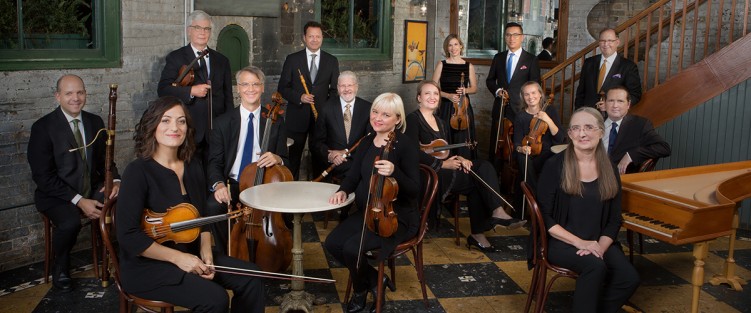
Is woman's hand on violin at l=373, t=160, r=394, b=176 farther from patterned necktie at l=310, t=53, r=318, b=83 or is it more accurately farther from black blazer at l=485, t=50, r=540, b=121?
black blazer at l=485, t=50, r=540, b=121

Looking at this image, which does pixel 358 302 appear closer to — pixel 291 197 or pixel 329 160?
pixel 291 197

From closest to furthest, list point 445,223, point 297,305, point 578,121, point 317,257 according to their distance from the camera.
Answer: point 578,121 < point 297,305 < point 317,257 < point 445,223

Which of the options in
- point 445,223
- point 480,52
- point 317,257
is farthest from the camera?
point 480,52

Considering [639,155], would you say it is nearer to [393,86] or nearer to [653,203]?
[653,203]

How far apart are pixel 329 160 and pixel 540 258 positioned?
6.22 feet

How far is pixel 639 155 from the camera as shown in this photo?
501cm

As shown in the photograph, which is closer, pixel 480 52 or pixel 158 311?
pixel 158 311

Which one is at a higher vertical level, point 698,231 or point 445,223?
point 698,231

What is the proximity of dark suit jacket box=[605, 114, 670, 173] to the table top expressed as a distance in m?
2.16

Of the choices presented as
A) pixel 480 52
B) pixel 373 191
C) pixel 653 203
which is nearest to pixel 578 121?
pixel 653 203

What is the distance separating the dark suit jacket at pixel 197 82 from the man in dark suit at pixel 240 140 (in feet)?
2.16

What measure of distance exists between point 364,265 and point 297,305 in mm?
402

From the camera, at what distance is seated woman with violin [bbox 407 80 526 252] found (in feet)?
16.6

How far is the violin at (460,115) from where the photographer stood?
5.85 m
